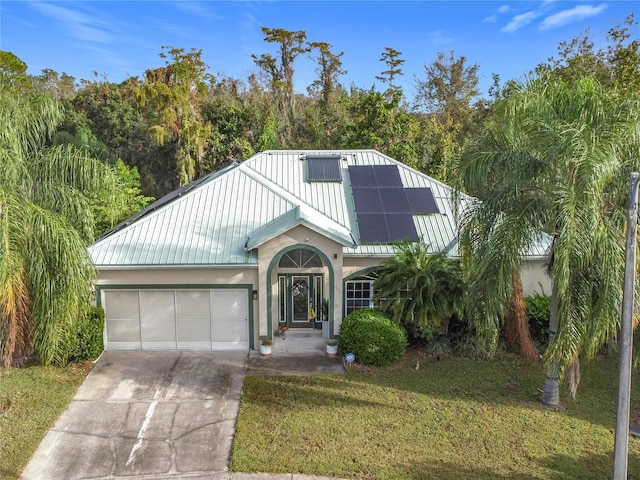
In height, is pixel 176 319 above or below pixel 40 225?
below

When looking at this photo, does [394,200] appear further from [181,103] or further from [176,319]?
[181,103]

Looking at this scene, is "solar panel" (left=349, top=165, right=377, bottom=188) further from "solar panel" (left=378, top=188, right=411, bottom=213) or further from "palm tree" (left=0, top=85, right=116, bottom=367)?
"palm tree" (left=0, top=85, right=116, bottom=367)

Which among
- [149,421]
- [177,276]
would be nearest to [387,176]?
[177,276]

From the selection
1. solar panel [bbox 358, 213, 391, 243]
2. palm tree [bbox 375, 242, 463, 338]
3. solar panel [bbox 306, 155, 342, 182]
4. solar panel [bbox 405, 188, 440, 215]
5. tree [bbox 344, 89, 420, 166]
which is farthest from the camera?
tree [bbox 344, 89, 420, 166]

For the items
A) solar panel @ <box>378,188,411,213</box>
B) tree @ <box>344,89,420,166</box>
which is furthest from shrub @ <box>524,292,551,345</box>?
tree @ <box>344,89,420,166</box>

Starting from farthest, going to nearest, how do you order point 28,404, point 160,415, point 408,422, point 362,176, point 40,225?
point 362,176 → point 28,404 → point 160,415 → point 408,422 → point 40,225
